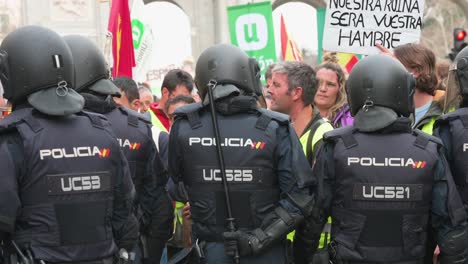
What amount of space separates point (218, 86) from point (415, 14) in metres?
3.96

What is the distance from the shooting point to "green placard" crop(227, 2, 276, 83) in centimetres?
1678

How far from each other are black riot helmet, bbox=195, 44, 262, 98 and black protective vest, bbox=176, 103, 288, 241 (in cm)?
19

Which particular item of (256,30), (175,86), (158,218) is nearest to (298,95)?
(158,218)

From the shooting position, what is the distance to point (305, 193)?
543cm

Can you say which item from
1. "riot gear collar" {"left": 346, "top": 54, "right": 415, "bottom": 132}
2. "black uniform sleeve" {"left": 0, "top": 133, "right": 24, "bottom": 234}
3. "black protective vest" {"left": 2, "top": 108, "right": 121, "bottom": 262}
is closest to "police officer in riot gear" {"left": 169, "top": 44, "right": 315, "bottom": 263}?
"riot gear collar" {"left": 346, "top": 54, "right": 415, "bottom": 132}

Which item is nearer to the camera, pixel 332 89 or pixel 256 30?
pixel 332 89

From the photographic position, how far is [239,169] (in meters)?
5.36

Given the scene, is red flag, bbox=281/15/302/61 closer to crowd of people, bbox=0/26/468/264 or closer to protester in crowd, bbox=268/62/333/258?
protester in crowd, bbox=268/62/333/258

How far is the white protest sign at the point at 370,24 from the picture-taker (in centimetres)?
883

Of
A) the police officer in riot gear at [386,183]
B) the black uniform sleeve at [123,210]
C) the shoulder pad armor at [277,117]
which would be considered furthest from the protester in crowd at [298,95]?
the black uniform sleeve at [123,210]

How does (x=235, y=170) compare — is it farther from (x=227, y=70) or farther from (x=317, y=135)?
(x=317, y=135)

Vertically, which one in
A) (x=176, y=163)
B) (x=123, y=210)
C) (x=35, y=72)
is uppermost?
(x=35, y=72)

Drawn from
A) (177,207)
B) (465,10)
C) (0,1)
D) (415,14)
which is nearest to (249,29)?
(415,14)

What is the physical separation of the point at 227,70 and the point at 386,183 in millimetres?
1199
